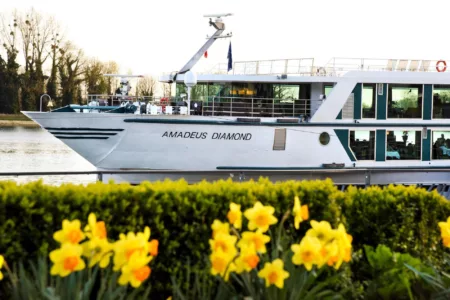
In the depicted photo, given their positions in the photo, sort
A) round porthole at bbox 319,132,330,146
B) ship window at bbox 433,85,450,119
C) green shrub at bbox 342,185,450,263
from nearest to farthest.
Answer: green shrub at bbox 342,185,450,263 < round porthole at bbox 319,132,330,146 < ship window at bbox 433,85,450,119

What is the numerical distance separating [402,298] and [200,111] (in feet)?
41.4

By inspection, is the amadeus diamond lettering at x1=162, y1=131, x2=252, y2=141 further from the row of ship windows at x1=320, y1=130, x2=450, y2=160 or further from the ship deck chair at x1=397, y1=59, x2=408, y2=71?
the ship deck chair at x1=397, y1=59, x2=408, y2=71

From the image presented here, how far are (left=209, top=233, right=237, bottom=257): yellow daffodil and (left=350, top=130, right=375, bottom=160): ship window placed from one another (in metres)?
13.7

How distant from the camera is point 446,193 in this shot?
17.4 m

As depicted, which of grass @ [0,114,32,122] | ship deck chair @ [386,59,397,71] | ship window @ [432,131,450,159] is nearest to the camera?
ship window @ [432,131,450,159]

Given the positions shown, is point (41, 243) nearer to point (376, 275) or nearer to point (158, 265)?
point (158, 265)

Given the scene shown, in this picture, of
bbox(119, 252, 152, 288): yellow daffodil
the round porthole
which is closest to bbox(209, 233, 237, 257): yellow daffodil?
bbox(119, 252, 152, 288): yellow daffodil

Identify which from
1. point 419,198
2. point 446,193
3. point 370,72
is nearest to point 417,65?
point 370,72

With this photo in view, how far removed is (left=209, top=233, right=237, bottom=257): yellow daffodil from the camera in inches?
133

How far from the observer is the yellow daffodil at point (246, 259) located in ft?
11.1

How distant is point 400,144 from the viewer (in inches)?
681

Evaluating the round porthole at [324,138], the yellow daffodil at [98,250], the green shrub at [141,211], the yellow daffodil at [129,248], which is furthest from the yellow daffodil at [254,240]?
the round porthole at [324,138]

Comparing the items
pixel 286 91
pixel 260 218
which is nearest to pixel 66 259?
pixel 260 218

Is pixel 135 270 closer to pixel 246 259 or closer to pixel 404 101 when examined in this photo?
pixel 246 259
